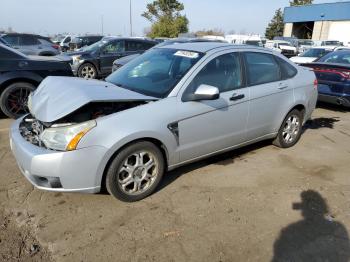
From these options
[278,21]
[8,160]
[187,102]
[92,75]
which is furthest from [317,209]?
[278,21]

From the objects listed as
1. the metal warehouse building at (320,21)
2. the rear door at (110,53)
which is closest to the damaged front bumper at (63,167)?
the rear door at (110,53)

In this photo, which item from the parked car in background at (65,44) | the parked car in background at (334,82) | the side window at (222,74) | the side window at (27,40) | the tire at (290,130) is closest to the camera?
the side window at (222,74)

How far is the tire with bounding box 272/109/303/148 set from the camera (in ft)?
17.7

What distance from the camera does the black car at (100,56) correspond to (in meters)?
12.4

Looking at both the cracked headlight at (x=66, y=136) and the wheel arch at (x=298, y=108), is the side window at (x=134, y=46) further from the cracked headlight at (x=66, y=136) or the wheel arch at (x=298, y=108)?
the cracked headlight at (x=66, y=136)

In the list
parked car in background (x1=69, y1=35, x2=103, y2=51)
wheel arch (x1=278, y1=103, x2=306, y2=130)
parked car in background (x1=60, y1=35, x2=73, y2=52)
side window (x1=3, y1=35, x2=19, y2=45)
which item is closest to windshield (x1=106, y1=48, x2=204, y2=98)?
wheel arch (x1=278, y1=103, x2=306, y2=130)

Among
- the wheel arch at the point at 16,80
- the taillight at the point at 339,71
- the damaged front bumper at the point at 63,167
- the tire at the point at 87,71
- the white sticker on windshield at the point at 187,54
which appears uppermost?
the white sticker on windshield at the point at 187,54

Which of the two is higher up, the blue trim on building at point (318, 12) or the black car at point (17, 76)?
the blue trim on building at point (318, 12)

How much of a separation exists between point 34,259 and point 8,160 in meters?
2.27

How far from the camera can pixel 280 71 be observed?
16.9ft

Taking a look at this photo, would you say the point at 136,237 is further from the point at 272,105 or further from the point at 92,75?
the point at 92,75

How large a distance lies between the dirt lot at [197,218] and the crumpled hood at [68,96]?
3.14 ft

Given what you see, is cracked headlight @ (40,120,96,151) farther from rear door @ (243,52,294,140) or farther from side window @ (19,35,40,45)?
side window @ (19,35,40,45)

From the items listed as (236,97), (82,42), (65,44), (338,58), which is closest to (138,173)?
(236,97)
